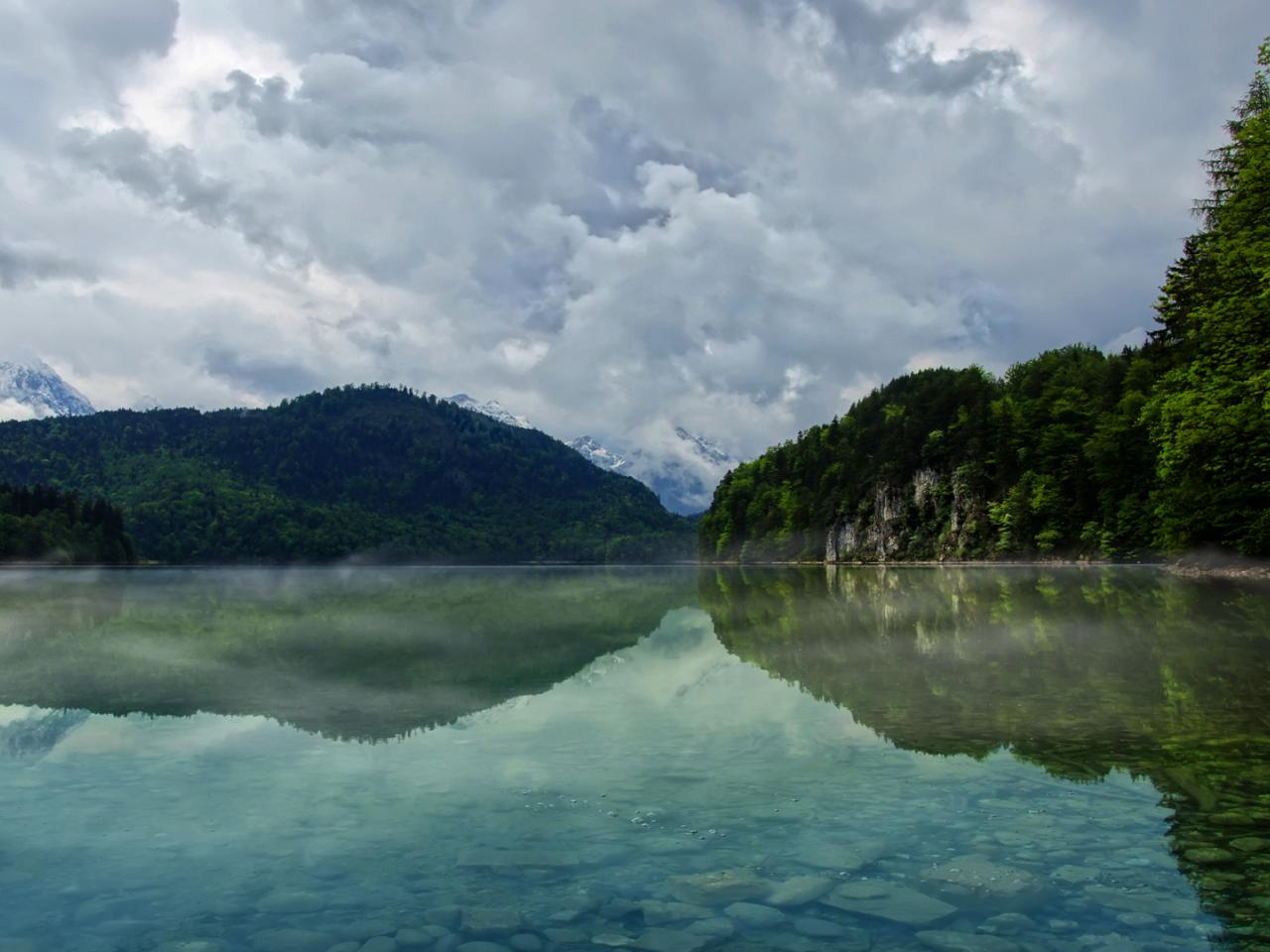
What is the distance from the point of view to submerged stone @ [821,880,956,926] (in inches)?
309

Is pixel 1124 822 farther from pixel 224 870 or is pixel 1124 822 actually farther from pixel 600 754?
pixel 224 870

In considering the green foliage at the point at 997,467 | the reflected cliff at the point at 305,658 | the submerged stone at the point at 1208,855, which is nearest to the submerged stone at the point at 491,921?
the submerged stone at the point at 1208,855

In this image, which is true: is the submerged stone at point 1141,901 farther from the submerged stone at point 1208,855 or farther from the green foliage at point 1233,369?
the green foliage at point 1233,369

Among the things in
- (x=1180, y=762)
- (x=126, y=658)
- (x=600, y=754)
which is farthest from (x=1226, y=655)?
(x=126, y=658)

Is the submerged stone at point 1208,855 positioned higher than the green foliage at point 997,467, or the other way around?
the green foliage at point 997,467

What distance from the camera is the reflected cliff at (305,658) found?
65.3ft

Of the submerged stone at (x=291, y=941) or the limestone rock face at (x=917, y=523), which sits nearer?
the submerged stone at (x=291, y=941)

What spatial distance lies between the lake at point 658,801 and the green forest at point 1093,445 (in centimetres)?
1709

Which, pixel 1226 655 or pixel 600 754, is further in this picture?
pixel 1226 655

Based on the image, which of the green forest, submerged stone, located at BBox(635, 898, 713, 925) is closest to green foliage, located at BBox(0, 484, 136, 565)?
the green forest

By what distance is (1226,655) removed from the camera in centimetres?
2202

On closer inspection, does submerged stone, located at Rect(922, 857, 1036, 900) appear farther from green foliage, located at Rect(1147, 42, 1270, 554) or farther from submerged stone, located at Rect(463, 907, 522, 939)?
green foliage, located at Rect(1147, 42, 1270, 554)

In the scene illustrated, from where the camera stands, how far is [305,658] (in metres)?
29.2

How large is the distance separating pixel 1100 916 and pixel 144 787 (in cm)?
1266
